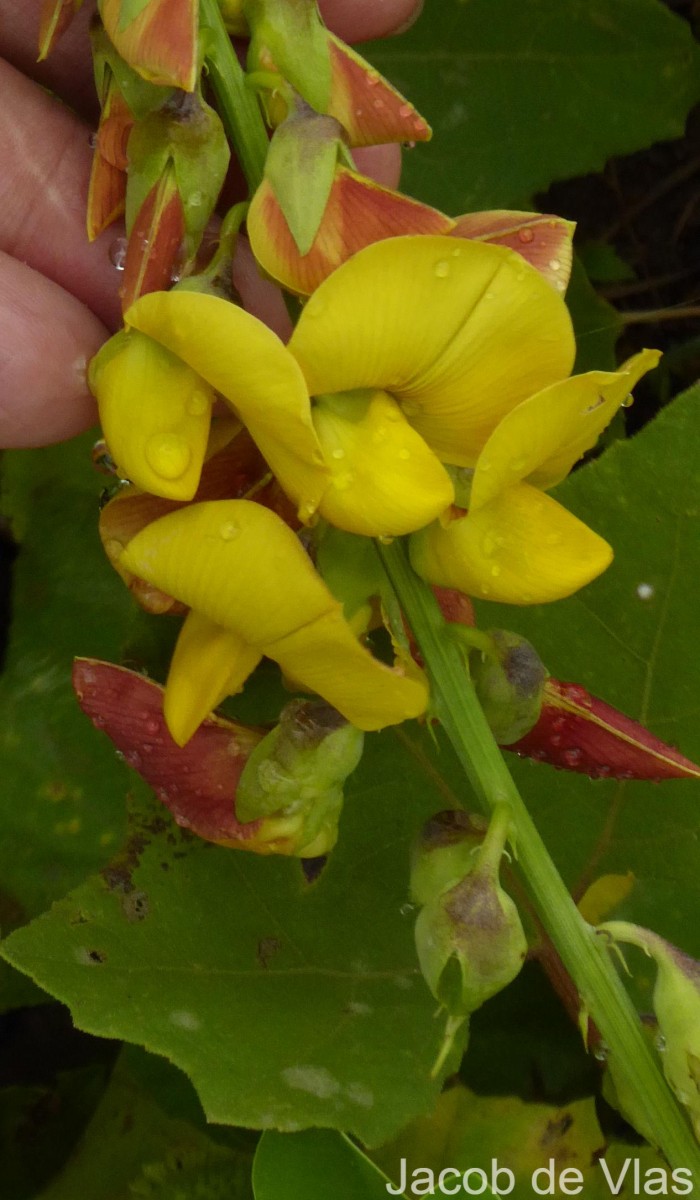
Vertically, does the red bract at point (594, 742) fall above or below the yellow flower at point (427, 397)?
below

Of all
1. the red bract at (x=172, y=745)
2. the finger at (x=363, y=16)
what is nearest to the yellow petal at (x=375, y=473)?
the red bract at (x=172, y=745)

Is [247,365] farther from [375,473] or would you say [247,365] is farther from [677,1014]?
[677,1014]

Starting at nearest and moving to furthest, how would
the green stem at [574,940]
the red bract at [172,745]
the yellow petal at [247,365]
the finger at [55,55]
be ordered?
the yellow petal at [247,365] < the green stem at [574,940] < the red bract at [172,745] < the finger at [55,55]

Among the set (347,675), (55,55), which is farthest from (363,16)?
(347,675)

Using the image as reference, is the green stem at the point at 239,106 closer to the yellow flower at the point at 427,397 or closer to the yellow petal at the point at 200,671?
the yellow flower at the point at 427,397

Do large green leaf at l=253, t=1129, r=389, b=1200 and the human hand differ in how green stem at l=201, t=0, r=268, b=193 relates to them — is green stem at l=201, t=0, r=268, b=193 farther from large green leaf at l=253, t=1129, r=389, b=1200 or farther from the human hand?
large green leaf at l=253, t=1129, r=389, b=1200

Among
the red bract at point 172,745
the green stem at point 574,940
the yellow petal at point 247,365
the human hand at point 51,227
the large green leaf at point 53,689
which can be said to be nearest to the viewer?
the yellow petal at point 247,365

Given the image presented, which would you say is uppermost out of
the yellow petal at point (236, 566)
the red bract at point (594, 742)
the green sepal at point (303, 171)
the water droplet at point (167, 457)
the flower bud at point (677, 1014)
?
the green sepal at point (303, 171)

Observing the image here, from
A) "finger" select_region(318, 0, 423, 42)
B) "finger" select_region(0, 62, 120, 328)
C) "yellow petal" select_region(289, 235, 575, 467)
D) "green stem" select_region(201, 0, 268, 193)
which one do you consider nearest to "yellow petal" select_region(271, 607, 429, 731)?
"yellow petal" select_region(289, 235, 575, 467)
